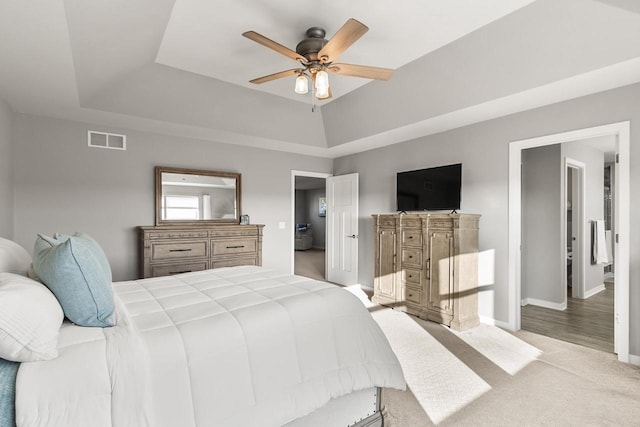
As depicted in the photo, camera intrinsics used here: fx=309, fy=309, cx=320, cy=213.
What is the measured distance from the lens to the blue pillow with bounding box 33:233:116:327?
129cm

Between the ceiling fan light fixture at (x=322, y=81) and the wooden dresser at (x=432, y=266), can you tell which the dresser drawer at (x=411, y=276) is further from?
the ceiling fan light fixture at (x=322, y=81)

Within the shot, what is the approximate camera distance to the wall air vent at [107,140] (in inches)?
151

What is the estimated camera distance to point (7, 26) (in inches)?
70.6

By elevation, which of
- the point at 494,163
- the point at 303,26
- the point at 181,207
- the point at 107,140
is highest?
the point at 303,26

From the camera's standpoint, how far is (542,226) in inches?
172

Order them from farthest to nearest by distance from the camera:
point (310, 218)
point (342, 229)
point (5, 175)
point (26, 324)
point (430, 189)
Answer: point (310, 218)
point (342, 229)
point (430, 189)
point (5, 175)
point (26, 324)

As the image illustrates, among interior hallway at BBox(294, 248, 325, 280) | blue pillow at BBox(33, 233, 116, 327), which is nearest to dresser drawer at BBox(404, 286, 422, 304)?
interior hallway at BBox(294, 248, 325, 280)

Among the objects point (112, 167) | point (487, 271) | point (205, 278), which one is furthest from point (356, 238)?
point (112, 167)

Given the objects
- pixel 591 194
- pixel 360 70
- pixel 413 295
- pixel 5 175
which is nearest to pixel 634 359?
pixel 413 295

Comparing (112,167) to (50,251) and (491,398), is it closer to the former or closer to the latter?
(50,251)

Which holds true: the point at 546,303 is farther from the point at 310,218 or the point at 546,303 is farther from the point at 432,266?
the point at 310,218

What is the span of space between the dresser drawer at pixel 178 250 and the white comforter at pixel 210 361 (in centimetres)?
179

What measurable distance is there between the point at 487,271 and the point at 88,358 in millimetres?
3848

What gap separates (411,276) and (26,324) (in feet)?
12.2
